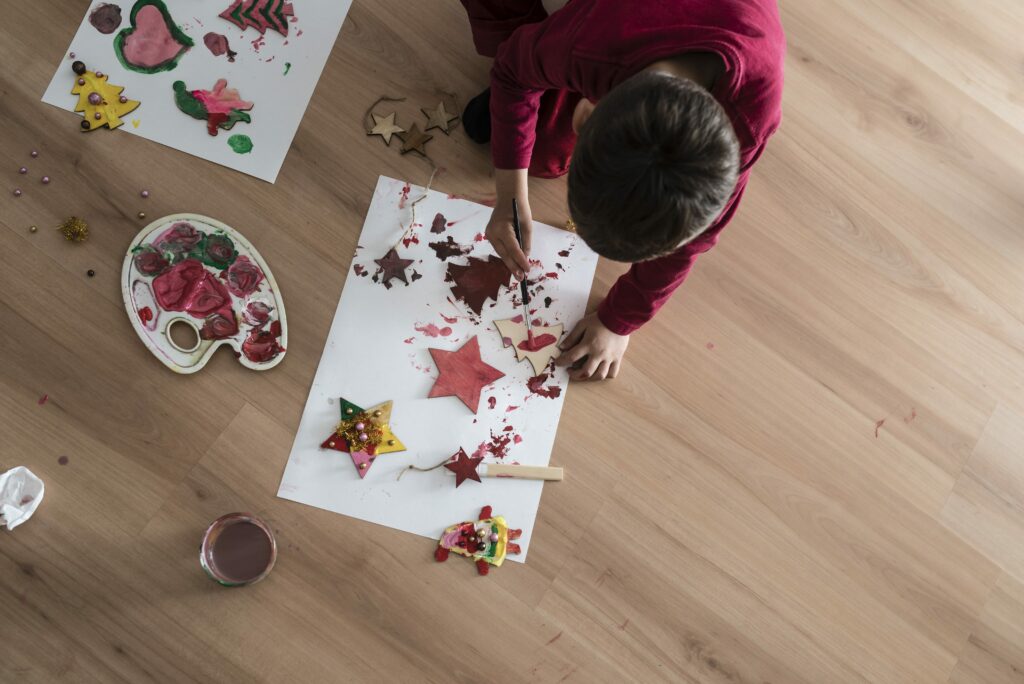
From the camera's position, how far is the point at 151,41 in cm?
96

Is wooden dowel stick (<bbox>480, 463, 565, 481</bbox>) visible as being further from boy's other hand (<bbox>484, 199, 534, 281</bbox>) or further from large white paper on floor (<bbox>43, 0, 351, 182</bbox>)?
large white paper on floor (<bbox>43, 0, 351, 182</bbox>)

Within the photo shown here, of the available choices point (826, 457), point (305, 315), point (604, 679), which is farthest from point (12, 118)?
point (826, 457)

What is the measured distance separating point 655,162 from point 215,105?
651 mm

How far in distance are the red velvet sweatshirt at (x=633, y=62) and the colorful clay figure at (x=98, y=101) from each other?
46cm

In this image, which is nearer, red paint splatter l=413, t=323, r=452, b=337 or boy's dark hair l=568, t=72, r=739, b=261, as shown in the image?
boy's dark hair l=568, t=72, r=739, b=261

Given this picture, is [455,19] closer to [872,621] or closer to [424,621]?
[424,621]

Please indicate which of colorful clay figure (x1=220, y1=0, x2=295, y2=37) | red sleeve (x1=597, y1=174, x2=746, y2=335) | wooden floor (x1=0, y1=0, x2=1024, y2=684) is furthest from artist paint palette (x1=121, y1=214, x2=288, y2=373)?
red sleeve (x1=597, y1=174, x2=746, y2=335)

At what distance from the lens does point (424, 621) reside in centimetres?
86

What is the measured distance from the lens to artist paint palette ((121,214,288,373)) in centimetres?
89

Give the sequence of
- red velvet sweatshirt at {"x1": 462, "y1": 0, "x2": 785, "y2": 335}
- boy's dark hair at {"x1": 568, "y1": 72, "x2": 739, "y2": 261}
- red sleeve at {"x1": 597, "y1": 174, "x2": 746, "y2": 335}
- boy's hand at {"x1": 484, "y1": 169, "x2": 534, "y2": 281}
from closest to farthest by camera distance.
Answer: boy's dark hair at {"x1": 568, "y1": 72, "x2": 739, "y2": 261}
red velvet sweatshirt at {"x1": 462, "y1": 0, "x2": 785, "y2": 335}
red sleeve at {"x1": 597, "y1": 174, "x2": 746, "y2": 335}
boy's hand at {"x1": 484, "y1": 169, "x2": 534, "y2": 281}

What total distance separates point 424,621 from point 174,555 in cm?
30

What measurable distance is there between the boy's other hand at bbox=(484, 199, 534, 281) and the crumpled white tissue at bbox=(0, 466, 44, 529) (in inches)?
23.7

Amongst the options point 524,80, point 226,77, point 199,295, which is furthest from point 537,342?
point 226,77

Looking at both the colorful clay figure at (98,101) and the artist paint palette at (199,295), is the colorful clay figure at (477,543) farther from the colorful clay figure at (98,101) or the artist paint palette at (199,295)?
the colorful clay figure at (98,101)
